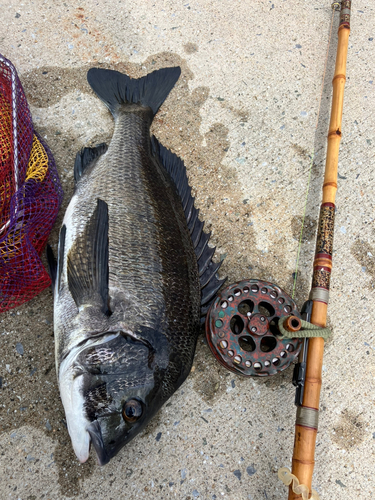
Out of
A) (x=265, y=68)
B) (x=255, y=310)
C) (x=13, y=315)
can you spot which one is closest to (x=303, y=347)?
(x=255, y=310)

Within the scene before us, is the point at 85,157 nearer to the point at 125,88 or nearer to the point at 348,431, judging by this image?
the point at 125,88

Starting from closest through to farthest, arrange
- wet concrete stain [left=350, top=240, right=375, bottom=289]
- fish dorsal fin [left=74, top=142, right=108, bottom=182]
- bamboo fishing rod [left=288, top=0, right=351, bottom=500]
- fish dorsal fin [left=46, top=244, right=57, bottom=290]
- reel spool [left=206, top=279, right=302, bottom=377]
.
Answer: bamboo fishing rod [left=288, top=0, right=351, bottom=500]
reel spool [left=206, top=279, right=302, bottom=377]
fish dorsal fin [left=46, top=244, right=57, bottom=290]
fish dorsal fin [left=74, top=142, right=108, bottom=182]
wet concrete stain [left=350, top=240, right=375, bottom=289]

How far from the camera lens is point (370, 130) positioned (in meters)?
2.85

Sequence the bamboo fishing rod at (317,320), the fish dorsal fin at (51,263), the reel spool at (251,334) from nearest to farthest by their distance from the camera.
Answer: the bamboo fishing rod at (317,320), the reel spool at (251,334), the fish dorsal fin at (51,263)

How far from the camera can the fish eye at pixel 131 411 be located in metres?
1.50

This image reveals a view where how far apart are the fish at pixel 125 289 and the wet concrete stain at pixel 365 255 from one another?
1.21 m

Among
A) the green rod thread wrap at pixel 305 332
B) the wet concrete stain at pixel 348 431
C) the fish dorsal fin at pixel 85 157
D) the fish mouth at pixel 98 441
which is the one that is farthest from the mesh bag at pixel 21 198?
the wet concrete stain at pixel 348 431

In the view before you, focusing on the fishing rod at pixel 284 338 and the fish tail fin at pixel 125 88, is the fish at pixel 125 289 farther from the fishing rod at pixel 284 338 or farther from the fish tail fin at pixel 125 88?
the fish tail fin at pixel 125 88

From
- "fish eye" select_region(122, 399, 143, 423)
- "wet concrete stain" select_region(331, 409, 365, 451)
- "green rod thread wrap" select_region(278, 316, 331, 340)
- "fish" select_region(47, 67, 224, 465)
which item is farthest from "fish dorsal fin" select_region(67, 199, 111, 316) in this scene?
"wet concrete stain" select_region(331, 409, 365, 451)

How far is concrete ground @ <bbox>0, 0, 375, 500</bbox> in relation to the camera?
1.95 meters

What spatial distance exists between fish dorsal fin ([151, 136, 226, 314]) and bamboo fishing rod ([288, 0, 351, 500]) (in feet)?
1.91

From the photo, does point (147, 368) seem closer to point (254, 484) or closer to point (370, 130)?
point (254, 484)

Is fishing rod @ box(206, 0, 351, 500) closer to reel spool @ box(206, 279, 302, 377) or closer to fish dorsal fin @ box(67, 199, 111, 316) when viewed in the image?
reel spool @ box(206, 279, 302, 377)

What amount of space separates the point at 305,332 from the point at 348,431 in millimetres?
887
